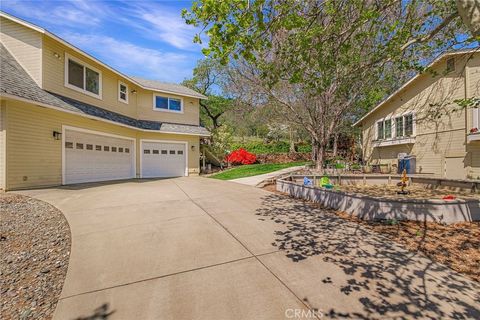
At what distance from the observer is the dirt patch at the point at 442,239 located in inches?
143

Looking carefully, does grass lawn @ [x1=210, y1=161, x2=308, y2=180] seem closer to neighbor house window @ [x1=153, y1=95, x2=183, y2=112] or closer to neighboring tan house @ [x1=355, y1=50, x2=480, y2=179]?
neighbor house window @ [x1=153, y1=95, x2=183, y2=112]

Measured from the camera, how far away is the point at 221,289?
2.81 m

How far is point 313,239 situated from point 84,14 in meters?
11.4

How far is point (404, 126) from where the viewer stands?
1570 centimetres

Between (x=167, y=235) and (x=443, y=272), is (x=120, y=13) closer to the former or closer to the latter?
(x=167, y=235)

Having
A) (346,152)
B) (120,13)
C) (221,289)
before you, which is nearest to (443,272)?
(221,289)

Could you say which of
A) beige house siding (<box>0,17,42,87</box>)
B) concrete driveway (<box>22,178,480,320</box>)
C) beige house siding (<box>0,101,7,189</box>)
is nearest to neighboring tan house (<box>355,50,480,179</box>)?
concrete driveway (<box>22,178,480,320</box>)

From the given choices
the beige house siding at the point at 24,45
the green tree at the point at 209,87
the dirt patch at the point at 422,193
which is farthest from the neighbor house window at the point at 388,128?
the beige house siding at the point at 24,45

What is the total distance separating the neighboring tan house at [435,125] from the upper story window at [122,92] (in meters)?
15.4

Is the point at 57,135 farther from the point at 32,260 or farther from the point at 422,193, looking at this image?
the point at 422,193

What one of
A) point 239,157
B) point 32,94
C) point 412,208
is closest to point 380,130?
point 239,157

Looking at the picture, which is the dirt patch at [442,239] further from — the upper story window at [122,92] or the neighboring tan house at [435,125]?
the upper story window at [122,92]

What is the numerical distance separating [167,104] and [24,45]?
7743mm

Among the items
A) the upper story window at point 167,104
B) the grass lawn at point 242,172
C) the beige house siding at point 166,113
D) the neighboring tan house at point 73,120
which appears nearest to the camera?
the neighboring tan house at point 73,120
